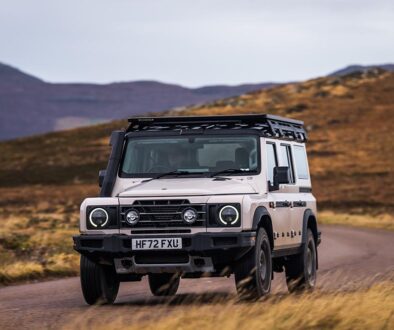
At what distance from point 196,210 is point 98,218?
1.14m

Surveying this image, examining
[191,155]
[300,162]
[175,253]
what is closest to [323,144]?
[300,162]

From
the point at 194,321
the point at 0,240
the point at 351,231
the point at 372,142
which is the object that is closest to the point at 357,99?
the point at 372,142

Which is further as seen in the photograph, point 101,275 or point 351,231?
point 351,231

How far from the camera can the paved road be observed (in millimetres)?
12180

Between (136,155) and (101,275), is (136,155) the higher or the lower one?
the higher one

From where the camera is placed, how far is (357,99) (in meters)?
116

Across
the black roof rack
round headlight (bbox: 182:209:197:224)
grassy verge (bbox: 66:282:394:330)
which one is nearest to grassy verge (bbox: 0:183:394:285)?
the black roof rack

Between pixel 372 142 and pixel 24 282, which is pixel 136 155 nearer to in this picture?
pixel 24 282

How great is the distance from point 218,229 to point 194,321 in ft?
10.9

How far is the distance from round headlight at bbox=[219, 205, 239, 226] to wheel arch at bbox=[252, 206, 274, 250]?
24 cm

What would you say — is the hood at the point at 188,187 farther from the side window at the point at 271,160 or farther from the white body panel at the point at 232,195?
the side window at the point at 271,160

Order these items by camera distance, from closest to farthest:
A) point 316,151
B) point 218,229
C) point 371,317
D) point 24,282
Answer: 1. point 371,317
2. point 218,229
3. point 24,282
4. point 316,151

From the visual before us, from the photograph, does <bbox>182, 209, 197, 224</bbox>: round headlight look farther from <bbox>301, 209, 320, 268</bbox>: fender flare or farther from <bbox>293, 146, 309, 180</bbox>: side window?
<bbox>293, 146, 309, 180</bbox>: side window

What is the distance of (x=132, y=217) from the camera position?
13.4m
